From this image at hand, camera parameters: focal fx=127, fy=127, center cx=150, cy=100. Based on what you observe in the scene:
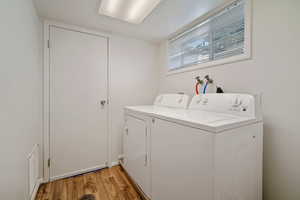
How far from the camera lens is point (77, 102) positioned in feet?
6.18

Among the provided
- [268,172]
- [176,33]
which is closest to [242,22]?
[176,33]

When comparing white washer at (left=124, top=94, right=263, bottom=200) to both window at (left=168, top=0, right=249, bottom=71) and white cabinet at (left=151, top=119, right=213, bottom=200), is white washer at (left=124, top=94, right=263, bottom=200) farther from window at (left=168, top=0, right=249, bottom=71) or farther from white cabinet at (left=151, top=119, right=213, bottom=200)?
window at (left=168, top=0, right=249, bottom=71)

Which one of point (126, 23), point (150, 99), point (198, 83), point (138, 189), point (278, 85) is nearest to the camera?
point (278, 85)

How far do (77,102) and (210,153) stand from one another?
1.84 m

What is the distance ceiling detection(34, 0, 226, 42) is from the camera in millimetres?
1408

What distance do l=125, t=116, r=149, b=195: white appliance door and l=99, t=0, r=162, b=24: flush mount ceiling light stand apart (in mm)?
1285

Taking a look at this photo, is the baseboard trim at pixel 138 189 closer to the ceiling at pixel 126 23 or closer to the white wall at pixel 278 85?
the white wall at pixel 278 85

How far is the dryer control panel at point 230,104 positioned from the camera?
1.06m

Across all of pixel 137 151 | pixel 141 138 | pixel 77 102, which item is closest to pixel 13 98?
pixel 77 102

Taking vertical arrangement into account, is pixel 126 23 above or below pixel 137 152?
above

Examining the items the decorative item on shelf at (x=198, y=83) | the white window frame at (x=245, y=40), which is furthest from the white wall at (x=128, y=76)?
the decorative item on shelf at (x=198, y=83)

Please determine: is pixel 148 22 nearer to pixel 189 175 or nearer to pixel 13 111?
pixel 13 111

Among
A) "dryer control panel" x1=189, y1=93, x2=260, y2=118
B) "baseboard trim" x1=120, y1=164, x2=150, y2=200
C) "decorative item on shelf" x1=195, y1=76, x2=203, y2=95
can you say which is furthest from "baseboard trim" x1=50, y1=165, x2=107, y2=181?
"decorative item on shelf" x1=195, y1=76, x2=203, y2=95

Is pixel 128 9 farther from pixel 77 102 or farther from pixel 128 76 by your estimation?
pixel 77 102
